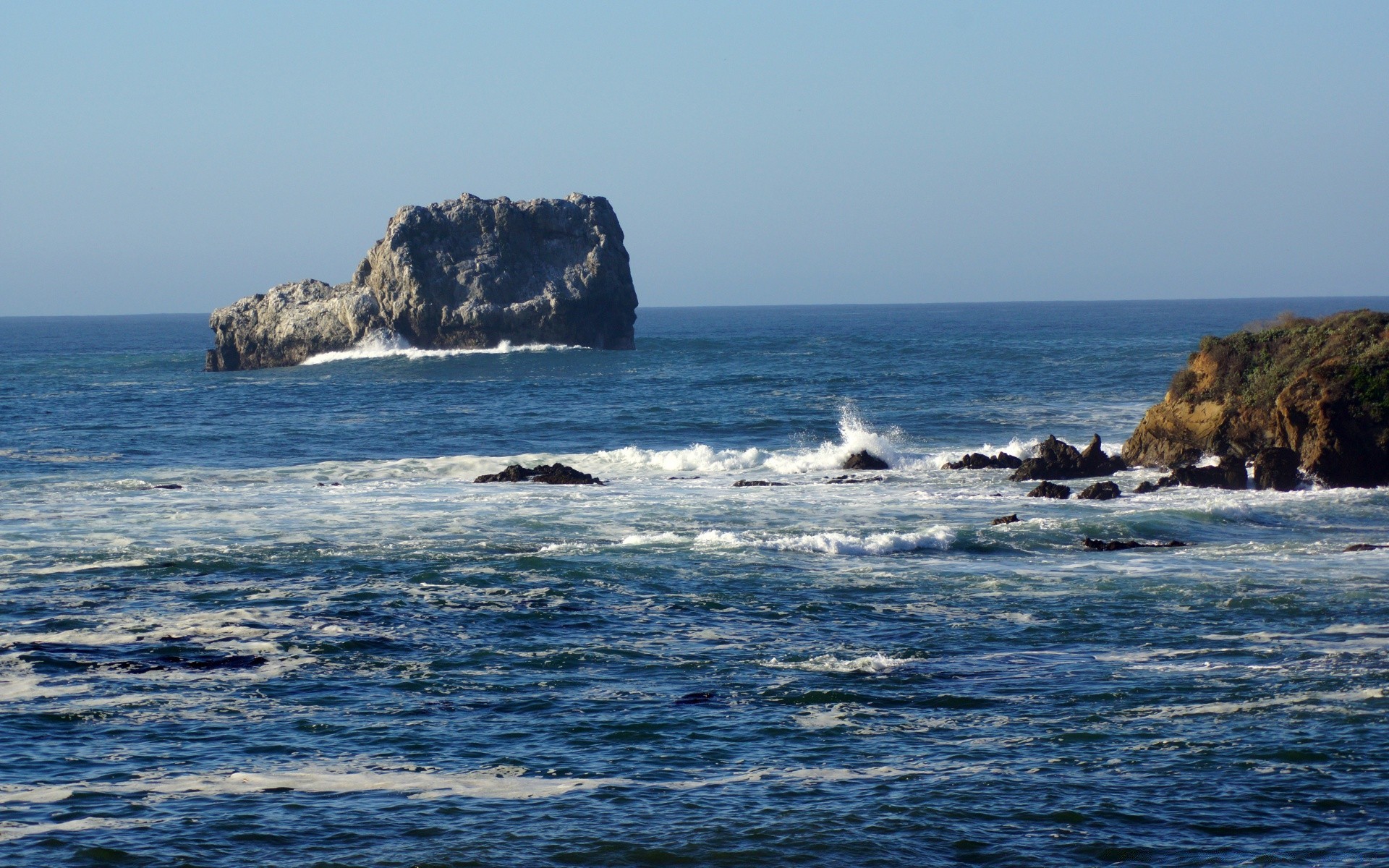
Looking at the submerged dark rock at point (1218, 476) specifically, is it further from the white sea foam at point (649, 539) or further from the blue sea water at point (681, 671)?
the white sea foam at point (649, 539)

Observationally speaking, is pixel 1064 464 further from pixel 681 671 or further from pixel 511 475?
pixel 681 671

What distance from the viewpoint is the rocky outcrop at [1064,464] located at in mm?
31891

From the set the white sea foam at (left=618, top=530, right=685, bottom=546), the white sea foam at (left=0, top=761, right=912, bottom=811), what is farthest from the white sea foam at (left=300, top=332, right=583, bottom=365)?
the white sea foam at (left=0, top=761, right=912, bottom=811)

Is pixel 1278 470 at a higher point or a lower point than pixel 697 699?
higher

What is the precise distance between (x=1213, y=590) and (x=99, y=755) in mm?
14448

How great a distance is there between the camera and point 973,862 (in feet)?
34.0

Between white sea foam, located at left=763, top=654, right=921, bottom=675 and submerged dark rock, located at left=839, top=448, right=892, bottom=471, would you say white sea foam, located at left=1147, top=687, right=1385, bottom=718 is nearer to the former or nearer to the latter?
white sea foam, located at left=763, top=654, right=921, bottom=675

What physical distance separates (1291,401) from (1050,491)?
231 inches

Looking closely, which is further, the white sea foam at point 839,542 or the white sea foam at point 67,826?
the white sea foam at point 839,542

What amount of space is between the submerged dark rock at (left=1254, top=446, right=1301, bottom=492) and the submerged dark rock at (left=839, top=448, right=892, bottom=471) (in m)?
9.30

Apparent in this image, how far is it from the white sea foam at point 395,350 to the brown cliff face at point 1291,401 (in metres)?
57.3

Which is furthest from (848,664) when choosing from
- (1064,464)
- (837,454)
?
(837,454)

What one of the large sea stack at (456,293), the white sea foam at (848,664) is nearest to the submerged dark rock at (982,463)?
the white sea foam at (848,664)

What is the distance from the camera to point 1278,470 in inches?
1140
